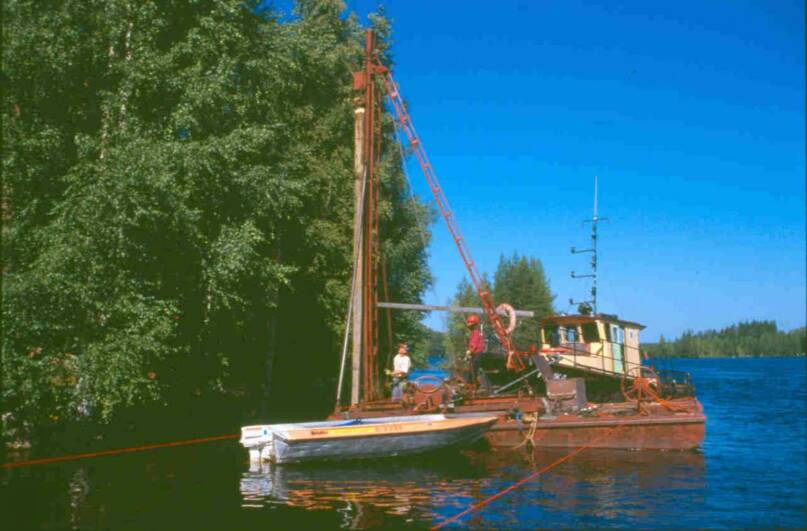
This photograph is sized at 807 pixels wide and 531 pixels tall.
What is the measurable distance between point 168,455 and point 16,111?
35.9ft

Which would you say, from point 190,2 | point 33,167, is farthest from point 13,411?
point 190,2

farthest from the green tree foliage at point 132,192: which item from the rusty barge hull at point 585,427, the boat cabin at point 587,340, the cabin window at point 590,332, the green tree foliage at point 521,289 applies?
the green tree foliage at point 521,289

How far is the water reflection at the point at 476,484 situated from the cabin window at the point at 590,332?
292 inches

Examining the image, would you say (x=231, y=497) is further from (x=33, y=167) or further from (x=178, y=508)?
(x=33, y=167)

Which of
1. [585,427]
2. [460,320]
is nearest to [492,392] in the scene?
[585,427]

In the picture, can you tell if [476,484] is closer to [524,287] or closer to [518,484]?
[518,484]

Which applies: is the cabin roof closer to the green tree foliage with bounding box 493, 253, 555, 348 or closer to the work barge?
the work barge

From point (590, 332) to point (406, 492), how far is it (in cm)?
1518

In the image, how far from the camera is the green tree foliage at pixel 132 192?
1770 cm

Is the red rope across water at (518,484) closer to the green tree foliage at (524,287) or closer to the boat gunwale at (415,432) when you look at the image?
the boat gunwale at (415,432)

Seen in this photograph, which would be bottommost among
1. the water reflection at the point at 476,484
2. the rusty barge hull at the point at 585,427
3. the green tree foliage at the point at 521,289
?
the water reflection at the point at 476,484

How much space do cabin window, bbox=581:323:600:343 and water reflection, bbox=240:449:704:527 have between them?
7.42m

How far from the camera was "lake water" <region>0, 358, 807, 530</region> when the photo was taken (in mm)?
13617

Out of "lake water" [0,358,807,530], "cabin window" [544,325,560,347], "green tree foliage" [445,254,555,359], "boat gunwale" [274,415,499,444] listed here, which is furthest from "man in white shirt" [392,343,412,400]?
"green tree foliage" [445,254,555,359]
